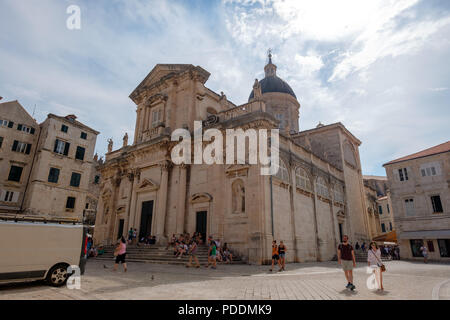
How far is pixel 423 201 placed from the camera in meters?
26.1

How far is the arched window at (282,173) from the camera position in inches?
765

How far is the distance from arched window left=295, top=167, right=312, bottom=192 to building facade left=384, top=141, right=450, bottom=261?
1172 centimetres

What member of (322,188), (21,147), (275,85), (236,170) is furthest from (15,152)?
(322,188)

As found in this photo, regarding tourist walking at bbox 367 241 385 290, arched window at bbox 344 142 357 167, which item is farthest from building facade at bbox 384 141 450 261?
tourist walking at bbox 367 241 385 290

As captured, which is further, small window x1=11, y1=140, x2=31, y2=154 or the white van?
small window x1=11, y1=140, x2=31, y2=154

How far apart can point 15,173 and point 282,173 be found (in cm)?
3045

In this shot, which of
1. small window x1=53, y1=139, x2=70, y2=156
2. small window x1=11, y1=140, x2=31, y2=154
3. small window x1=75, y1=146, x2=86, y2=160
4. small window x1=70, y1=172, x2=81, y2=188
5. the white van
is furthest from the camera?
small window x1=75, y1=146, x2=86, y2=160

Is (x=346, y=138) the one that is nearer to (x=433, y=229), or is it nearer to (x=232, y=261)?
(x=433, y=229)

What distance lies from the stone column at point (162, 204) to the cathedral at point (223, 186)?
80 millimetres

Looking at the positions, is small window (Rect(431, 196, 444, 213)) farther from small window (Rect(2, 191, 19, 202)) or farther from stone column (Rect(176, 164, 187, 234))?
small window (Rect(2, 191, 19, 202))

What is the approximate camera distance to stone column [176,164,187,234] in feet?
66.6

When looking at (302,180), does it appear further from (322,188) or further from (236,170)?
(236,170)

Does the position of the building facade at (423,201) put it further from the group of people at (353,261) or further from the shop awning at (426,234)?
the group of people at (353,261)

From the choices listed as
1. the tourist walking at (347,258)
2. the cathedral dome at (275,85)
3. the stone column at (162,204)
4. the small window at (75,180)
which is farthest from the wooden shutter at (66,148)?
the tourist walking at (347,258)
